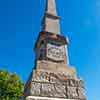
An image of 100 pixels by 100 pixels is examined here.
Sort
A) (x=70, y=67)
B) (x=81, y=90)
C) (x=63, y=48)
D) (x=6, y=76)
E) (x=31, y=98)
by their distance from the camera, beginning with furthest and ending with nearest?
(x=6, y=76) → (x=63, y=48) → (x=70, y=67) → (x=81, y=90) → (x=31, y=98)

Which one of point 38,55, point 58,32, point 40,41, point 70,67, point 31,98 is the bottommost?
point 31,98

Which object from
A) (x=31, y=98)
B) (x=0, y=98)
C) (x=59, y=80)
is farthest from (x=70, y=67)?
(x=0, y=98)

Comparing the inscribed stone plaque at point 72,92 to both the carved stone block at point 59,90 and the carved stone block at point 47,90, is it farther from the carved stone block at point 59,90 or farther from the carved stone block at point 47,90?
the carved stone block at point 47,90

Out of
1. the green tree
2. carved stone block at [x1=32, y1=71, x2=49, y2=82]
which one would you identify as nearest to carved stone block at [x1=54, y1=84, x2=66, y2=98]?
carved stone block at [x1=32, y1=71, x2=49, y2=82]

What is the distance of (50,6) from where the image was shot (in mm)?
5953

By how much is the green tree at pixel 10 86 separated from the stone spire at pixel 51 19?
7637 millimetres

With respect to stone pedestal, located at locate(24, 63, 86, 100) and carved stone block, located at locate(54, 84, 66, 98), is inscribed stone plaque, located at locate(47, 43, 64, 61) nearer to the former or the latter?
stone pedestal, located at locate(24, 63, 86, 100)

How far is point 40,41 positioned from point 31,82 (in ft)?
4.61

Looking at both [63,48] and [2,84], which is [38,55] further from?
[2,84]

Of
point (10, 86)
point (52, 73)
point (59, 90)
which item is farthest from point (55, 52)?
point (10, 86)

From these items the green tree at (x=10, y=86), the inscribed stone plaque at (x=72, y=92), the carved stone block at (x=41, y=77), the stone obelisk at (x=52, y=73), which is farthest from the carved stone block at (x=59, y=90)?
the green tree at (x=10, y=86)

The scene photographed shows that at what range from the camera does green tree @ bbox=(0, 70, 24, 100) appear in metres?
12.0

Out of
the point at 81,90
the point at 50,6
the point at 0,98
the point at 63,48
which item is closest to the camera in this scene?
the point at 81,90

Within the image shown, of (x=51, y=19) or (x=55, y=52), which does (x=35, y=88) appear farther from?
(x=51, y=19)
